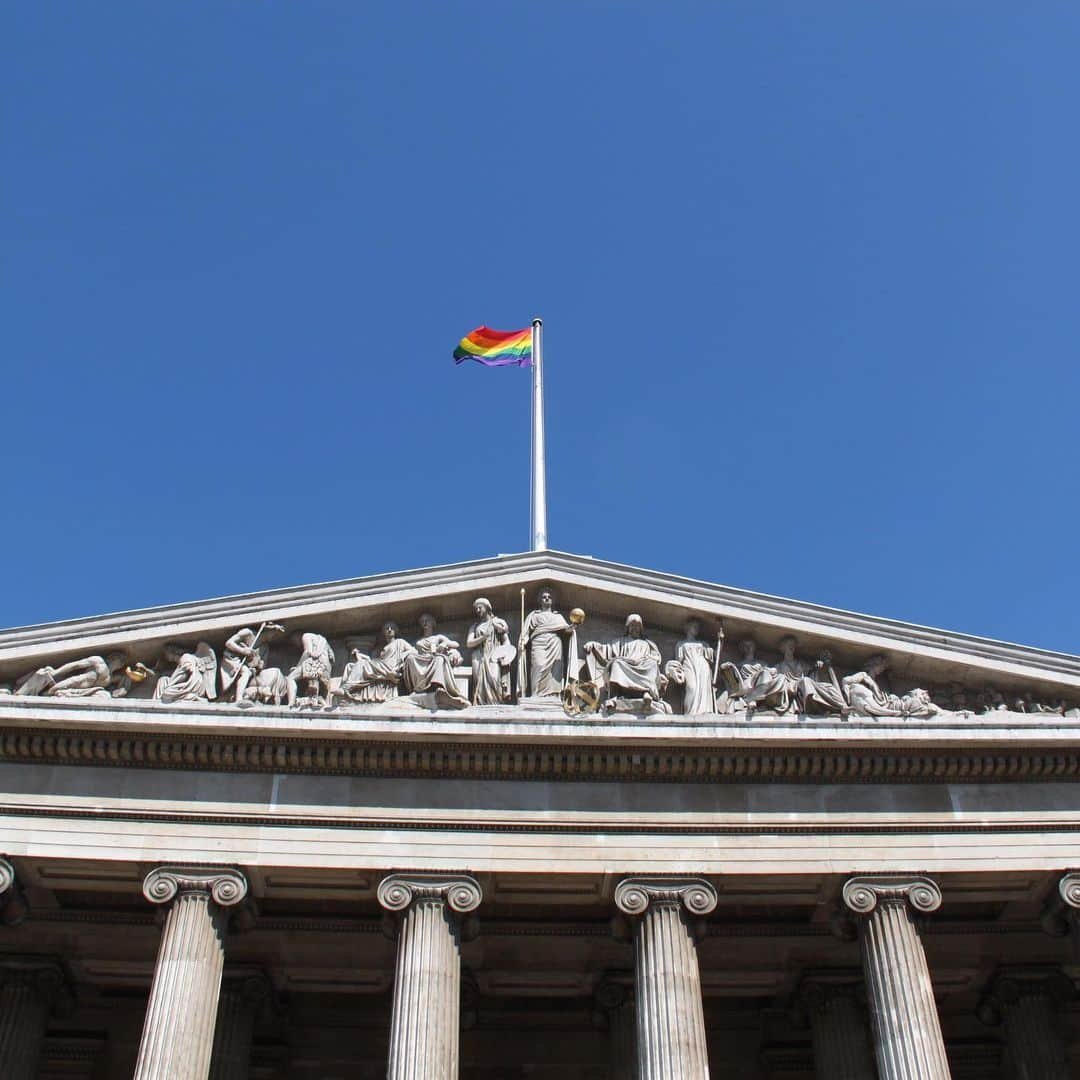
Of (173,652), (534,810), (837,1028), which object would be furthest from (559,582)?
(837,1028)

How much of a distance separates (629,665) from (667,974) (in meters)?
5.26

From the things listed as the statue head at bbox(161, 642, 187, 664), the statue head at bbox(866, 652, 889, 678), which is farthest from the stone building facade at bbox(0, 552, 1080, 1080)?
the statue head at bbox(866, 652, 889, 678)

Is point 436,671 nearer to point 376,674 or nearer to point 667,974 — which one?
point 376,674

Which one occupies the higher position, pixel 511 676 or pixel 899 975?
pixel 511 676

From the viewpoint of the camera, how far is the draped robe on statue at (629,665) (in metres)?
24.3

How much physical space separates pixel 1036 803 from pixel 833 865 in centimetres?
376

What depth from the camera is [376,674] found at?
24.5 meters

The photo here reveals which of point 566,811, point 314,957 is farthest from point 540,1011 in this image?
point 566,811

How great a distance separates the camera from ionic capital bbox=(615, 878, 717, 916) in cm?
2278

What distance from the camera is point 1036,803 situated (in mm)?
24016

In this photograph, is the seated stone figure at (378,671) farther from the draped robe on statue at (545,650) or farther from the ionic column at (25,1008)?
the ionic column at (25,1008)

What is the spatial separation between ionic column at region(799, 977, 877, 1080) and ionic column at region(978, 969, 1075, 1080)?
280 cm

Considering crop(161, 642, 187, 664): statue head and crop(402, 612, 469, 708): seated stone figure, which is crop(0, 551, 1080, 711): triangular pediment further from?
crop(402, 612, 469, 708): seated stone figure

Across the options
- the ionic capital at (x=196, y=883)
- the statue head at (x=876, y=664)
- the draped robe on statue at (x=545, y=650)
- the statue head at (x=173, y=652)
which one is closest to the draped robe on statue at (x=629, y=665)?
the draped robe on statue at (x=545, y=650)
